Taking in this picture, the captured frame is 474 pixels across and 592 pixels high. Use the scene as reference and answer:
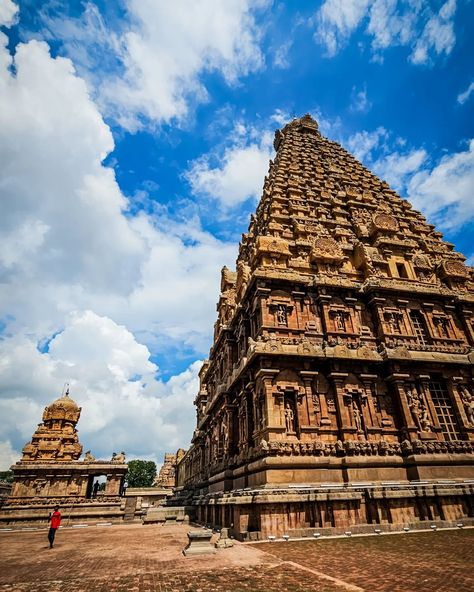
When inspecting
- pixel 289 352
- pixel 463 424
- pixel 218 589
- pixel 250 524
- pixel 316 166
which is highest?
pixel 316 166

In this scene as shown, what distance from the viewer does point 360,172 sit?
3834 cm

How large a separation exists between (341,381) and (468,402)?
26.3 ft

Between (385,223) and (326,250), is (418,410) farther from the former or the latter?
(385,223)

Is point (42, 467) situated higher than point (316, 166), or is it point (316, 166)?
point (316, 166)

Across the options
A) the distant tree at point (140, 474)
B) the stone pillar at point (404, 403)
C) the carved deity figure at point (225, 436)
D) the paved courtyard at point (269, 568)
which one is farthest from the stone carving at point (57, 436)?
the distant tree at point (140, 474)

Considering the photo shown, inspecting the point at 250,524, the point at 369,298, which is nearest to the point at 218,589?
the point at 250,524

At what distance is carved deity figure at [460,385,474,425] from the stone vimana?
97 millimetres

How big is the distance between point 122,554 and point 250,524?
516cm

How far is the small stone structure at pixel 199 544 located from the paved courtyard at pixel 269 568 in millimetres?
349

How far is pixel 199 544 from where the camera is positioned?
11500mm

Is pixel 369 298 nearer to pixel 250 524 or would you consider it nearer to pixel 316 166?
pixel 250 524

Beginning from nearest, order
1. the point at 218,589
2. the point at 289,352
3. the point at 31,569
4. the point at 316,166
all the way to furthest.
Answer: the point at 218,589 < the point at 31,569 < the point at 289,352 < the point at 316,166

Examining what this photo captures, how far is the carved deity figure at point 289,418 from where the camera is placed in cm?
1820

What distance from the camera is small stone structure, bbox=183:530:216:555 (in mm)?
11219
